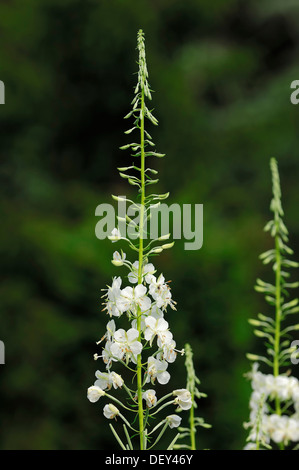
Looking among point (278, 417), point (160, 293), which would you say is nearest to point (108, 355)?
point (160, 293)

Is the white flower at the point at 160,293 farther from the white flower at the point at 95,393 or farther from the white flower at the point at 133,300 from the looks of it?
the white flower at the point at 95,393

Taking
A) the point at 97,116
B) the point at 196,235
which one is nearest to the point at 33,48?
the point at 97,116

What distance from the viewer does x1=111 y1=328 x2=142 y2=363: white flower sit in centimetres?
129

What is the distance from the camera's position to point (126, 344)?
1304mm

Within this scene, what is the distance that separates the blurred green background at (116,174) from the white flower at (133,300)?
2.03 m

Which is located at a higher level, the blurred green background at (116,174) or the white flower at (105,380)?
the blurred green background at (116,174)

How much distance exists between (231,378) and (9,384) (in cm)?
171

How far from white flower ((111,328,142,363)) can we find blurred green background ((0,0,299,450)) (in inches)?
80.1

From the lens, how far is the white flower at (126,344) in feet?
4.25

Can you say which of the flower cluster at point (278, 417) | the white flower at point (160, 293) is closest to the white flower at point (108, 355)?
the white flower at point (160, 293)

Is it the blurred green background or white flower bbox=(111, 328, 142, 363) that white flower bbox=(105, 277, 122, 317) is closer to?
white flower bbox=(111, 328, 142, 363)

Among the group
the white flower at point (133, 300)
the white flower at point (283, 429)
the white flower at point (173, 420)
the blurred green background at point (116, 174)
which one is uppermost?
the blurred green background at point (116, 174)

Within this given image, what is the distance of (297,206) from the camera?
527cm

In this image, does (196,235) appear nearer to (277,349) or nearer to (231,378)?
(231,378)
